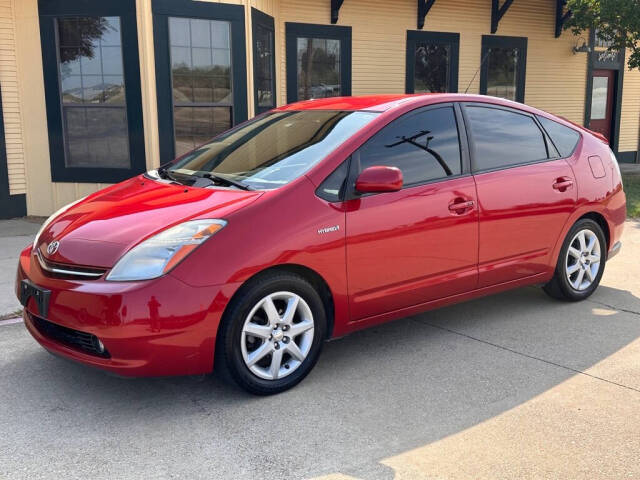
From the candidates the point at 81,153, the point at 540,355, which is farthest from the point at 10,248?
the point at 540,355

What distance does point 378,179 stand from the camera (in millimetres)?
4020

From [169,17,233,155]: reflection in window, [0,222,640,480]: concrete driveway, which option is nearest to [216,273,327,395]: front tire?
[0,222,640,480]: concrete driveway

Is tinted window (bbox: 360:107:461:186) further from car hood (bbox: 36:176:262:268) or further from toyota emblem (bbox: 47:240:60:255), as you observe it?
toyota emblem (bbox: 47:240:60:255)

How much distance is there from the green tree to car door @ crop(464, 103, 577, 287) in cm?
870

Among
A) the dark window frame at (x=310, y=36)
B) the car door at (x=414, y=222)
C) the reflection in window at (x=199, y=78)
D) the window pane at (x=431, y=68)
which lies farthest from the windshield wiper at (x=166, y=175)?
the window pane at (x=431, y=68)

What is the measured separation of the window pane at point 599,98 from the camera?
657 inches

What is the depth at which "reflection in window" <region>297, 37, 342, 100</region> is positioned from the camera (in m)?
12.2

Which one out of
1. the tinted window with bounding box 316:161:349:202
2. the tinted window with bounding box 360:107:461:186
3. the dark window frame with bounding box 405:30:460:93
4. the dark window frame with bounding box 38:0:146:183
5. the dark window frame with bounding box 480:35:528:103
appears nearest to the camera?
the tinted window with bounding box 316:161:349:202

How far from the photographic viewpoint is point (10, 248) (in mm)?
7586

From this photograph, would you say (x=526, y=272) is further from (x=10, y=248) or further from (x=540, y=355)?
(x=10, y=248)

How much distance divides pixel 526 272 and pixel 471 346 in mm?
846

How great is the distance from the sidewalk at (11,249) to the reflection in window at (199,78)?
7.40ft

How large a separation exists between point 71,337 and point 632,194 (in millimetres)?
10974

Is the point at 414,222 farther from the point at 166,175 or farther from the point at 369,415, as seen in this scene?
the point at 166,175
